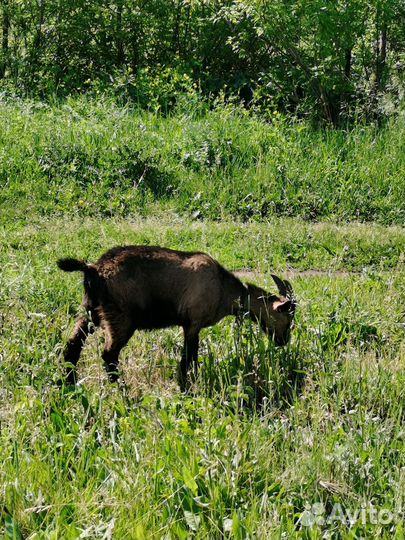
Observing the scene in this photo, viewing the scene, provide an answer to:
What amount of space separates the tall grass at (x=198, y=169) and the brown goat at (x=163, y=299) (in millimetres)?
3709

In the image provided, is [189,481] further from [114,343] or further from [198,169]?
[198,169]

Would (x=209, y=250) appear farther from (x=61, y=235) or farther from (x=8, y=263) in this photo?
(x=8, y=263)

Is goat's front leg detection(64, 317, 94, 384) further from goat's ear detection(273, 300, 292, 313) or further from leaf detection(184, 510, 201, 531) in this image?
leaf detection(184, 510, 201, 531)

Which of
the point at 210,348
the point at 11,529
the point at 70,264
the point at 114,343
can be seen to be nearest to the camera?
the point at 11,529

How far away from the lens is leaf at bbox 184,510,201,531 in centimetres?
402

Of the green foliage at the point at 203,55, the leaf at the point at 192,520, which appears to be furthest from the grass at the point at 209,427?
the green foliage at the point at 203,55

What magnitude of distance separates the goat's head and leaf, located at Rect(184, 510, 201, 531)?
2662 millimetres

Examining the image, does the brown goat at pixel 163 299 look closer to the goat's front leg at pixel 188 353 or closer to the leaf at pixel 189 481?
the goat's front leg at pixel 188 353

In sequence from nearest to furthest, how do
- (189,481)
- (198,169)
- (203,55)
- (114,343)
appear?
(189,481), (114,343), (198,169), (203,55)

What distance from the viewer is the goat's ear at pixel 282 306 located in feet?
21.5

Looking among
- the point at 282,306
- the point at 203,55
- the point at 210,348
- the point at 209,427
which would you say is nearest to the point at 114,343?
the point at 210,348

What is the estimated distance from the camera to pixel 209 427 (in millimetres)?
4566

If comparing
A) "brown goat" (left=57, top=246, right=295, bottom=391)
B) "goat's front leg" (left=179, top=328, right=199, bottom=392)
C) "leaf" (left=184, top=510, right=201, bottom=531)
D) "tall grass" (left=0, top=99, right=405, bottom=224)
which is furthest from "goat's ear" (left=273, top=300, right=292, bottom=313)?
"tall grass" (left=0, top=99, right=405, bottom=224)

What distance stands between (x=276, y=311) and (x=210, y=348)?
0.62 metres
